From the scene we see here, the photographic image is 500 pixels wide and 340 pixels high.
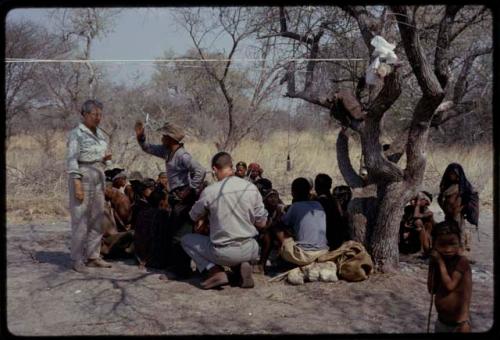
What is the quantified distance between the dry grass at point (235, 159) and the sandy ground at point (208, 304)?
418 cm

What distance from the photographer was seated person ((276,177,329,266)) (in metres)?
6.21

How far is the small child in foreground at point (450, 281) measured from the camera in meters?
3.90

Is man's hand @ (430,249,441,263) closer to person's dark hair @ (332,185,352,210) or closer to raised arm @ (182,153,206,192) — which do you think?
raised arm @ (182,153,206,192)

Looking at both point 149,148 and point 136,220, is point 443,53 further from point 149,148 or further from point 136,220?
point 136,220

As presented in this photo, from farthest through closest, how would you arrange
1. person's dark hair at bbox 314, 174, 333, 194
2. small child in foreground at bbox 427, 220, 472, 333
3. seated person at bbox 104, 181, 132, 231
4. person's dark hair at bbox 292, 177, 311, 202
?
seated person at bbox 104, 181, 132, 231
person's dark hair at bbox 314, 174, 333, 194
person's dark hair at bbox 292, 177, 311, 202
small child in foreground at bbox 427, 220, 472, 333

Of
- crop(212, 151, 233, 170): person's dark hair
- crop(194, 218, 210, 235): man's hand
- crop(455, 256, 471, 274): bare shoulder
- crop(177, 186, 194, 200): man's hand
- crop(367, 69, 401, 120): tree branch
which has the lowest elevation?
crop(194, 218, 210, 235): man's hand

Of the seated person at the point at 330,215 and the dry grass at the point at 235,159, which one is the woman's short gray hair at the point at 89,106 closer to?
the seated person at the point at 330,215

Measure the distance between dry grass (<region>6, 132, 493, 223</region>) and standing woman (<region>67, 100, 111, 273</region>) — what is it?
12.6 ft

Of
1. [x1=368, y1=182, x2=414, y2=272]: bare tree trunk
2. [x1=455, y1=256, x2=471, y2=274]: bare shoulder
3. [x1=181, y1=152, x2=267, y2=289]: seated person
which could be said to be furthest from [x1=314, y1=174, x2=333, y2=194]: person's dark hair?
[x1=455, y1=256, x2=471, y2=274]: bare shoulder

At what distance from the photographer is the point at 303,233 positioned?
6246 mm

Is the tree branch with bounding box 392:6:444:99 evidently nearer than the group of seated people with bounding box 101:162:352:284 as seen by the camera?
Yes

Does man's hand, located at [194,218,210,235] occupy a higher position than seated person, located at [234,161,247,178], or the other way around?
seated person, located at [234,161,247,178]

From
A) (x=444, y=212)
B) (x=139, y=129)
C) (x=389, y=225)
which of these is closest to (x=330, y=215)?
Answer: (x=389, y=225)

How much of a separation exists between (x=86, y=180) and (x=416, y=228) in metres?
3.67
